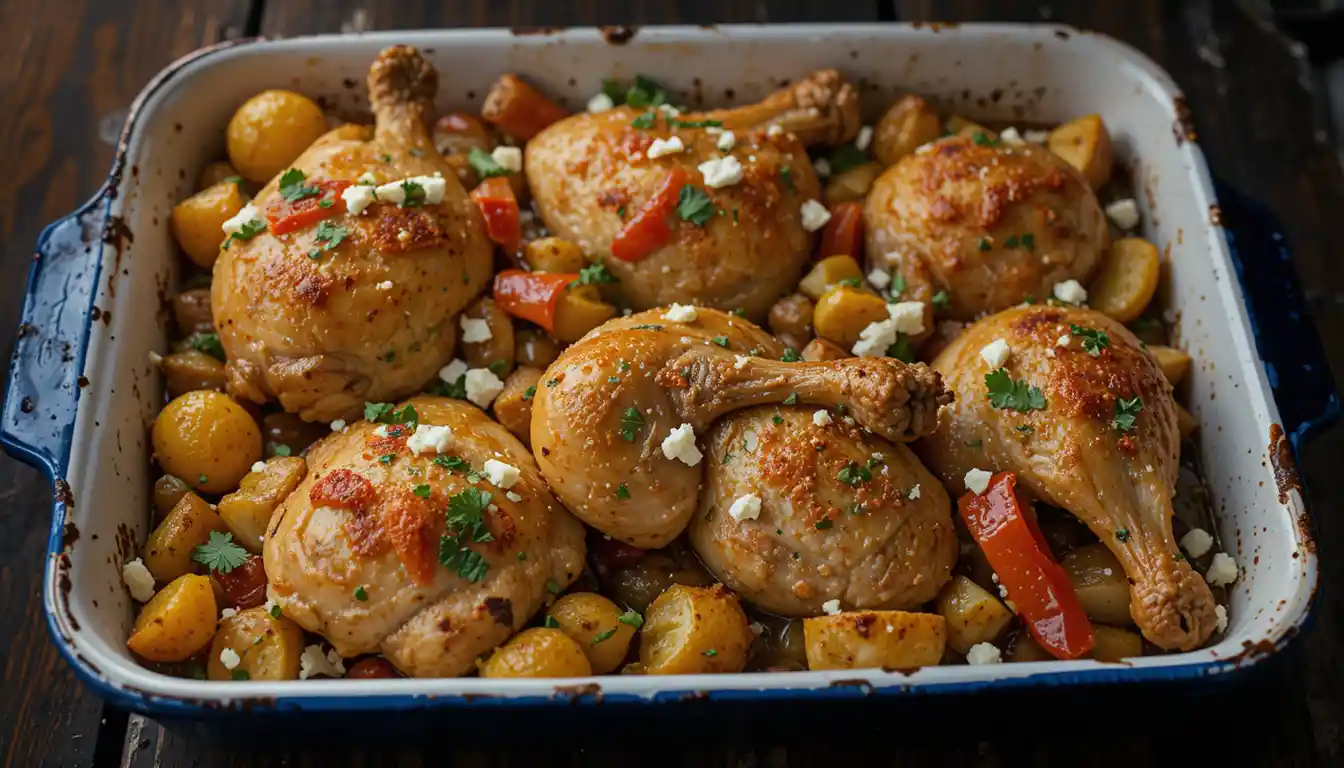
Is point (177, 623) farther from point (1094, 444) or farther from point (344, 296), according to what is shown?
point (1094, 444)

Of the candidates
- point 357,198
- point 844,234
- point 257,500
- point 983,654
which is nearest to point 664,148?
point 844,234

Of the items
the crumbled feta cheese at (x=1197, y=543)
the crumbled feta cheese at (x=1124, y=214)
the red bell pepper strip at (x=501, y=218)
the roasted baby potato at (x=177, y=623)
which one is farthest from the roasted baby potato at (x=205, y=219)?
the crumbled feta cheese at (x=1197, y=543)

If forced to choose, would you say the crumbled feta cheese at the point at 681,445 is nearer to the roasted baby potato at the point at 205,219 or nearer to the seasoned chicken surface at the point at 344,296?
the seasoned chicken surface at the point at 344,296

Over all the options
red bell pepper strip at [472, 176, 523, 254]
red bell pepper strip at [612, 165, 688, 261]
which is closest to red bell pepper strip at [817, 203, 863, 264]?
red bell pepper strip at [612, 165, 688, 261]

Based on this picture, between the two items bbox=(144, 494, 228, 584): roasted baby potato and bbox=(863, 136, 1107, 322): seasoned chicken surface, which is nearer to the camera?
bbox=(144, 494, 228, 584): roasted baby potato

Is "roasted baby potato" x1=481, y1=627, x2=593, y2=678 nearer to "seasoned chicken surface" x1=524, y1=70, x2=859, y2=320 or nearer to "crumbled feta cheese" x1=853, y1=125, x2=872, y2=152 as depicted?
"seasoned chicken surface" x1=524, y1=70, x2=859, y2=320

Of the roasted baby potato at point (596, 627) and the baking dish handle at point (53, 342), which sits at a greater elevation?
the baking dish handle at point (53, 342)
